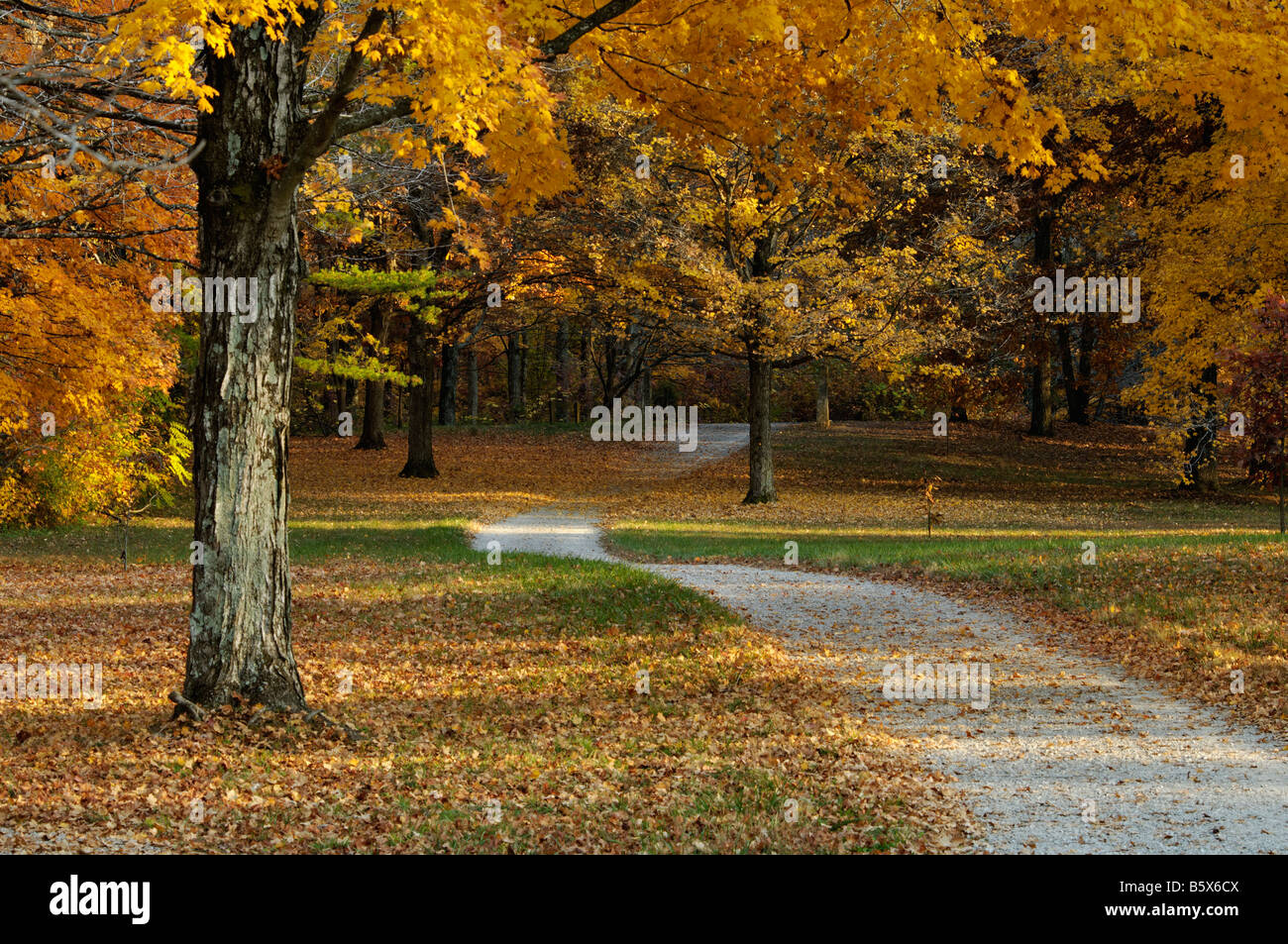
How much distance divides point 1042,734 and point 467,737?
4.02 meters

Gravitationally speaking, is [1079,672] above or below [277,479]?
below

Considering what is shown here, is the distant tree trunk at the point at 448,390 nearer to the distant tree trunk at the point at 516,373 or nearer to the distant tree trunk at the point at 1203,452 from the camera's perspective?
the distant tree trunk at the point at 516,373

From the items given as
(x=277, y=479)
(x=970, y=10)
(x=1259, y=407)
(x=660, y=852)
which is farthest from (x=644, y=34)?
(x=1259, y=407)

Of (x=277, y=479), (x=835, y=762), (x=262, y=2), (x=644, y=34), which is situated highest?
(x=644, y=34)

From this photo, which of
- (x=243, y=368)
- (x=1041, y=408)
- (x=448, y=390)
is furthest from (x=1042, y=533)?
(x=448, y=390)

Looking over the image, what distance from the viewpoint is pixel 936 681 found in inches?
370

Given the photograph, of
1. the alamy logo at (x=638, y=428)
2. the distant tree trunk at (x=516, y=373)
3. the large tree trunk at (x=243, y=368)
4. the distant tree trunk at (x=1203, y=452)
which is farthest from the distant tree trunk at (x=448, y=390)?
the large tree trunk at (x=243, y=368)

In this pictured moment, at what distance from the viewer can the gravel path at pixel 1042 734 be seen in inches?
233

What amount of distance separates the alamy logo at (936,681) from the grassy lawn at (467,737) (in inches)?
26.2

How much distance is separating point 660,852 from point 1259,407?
14.3 m

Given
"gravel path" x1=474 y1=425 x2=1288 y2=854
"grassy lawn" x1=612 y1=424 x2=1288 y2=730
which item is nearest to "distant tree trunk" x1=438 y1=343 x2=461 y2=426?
"grassy lawn" x1=612 y1=424 x2=1288 y2=730

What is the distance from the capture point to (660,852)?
561 cm

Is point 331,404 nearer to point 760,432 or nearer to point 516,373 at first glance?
point 516,373

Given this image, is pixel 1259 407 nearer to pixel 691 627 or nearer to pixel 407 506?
pixel 691 627
